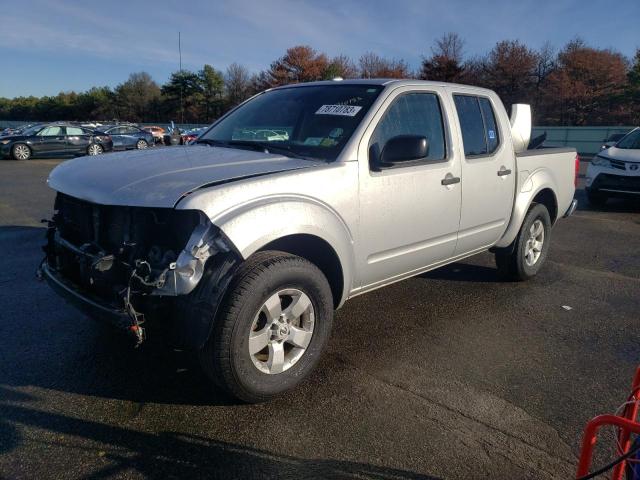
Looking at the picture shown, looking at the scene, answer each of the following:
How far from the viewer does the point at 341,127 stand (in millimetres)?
3508

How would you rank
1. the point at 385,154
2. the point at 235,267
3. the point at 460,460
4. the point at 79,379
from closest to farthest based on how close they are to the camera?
the point at 460,460 → the point at 235,267 → the point at 79,379 → the point at 385,154

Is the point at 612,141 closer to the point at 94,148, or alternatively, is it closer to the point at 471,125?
the point at 471,125

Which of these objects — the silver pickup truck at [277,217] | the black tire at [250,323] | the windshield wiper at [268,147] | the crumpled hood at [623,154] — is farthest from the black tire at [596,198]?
the black tire at [250,323]

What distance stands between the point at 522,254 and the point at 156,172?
12.3ft

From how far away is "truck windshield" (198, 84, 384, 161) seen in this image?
3.48 meters

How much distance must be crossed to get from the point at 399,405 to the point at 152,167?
6.61 ft

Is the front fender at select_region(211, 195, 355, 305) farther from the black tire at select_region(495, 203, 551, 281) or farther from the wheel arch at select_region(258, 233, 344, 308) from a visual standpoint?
the black tire at select_region(495, 203, 551, 281)

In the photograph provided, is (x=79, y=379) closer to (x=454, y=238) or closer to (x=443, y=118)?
(x=454, y=238)

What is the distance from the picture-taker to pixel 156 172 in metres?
2.90

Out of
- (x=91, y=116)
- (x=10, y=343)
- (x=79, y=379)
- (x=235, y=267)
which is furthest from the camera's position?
(x=91, y=116)

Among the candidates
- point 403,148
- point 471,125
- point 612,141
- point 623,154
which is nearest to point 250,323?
point 403,148

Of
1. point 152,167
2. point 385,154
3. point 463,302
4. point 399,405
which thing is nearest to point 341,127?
point 385,154

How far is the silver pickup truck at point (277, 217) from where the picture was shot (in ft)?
8.64

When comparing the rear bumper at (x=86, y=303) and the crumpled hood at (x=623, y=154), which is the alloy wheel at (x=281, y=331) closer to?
the rear bumper at (x=86, y=303)
